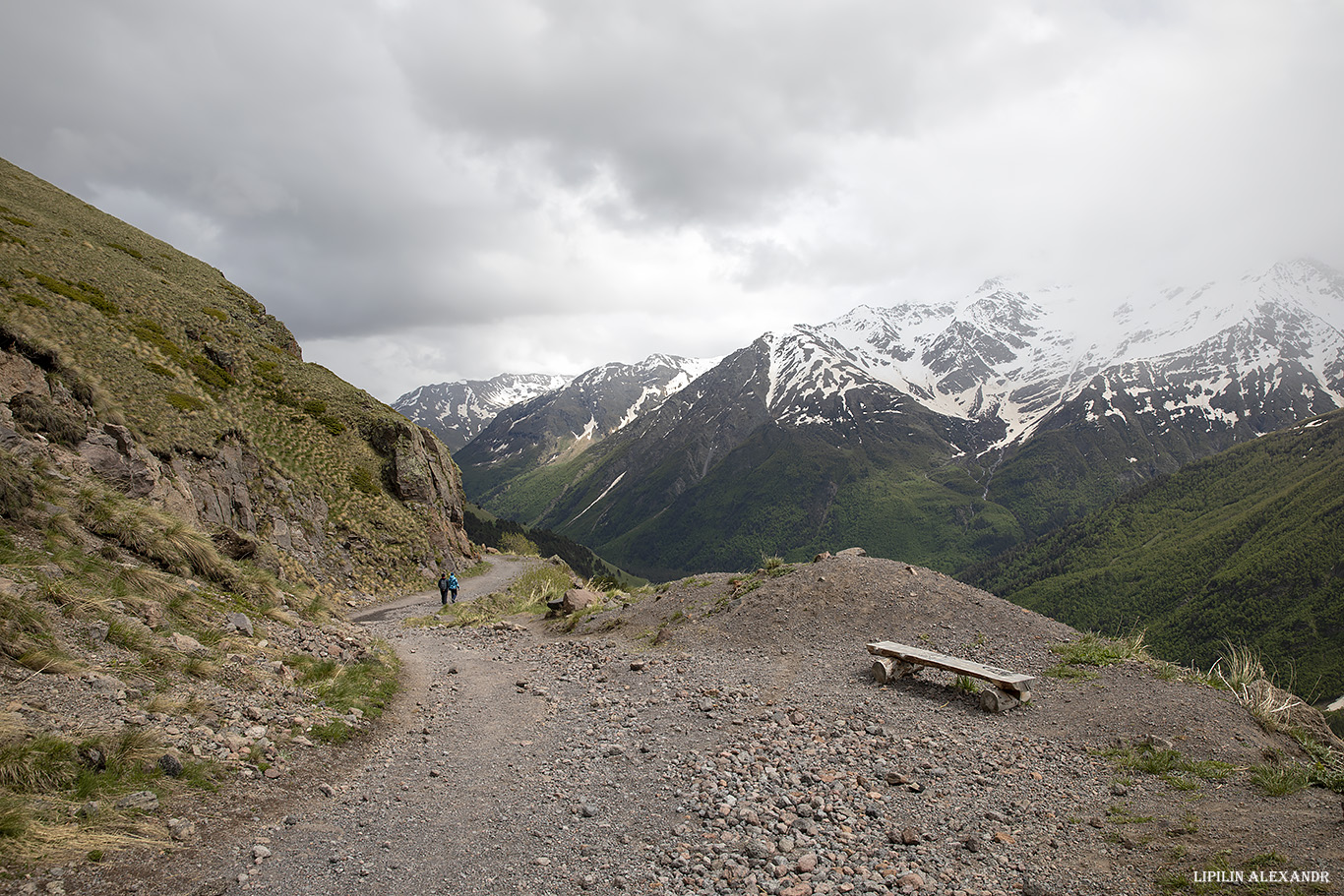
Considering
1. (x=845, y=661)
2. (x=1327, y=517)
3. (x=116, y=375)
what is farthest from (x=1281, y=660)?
(x=116, y=375)

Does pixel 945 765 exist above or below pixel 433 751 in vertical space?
above

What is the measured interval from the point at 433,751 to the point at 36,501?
1093 cm

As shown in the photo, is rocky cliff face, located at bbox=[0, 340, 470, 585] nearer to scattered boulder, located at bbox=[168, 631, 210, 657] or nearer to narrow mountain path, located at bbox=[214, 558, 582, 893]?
scattered boulder, located at bbox=[168, 631, 210, 657]

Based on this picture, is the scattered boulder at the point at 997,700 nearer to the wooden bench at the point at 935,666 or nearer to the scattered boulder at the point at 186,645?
the wooden bench at the point at 935,666

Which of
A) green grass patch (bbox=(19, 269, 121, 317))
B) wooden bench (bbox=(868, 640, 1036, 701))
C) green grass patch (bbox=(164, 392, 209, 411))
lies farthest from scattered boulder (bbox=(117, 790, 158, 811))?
green grass patch (bbox=(19, 269, 121, 317))

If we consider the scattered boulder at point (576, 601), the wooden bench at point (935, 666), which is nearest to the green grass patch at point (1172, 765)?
the wooden bench at point (935, 666)

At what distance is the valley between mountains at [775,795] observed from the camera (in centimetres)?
640

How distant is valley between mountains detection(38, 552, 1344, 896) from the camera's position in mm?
6402

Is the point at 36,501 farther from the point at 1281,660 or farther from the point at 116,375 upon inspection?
the point at 1281,660

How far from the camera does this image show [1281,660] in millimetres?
134875

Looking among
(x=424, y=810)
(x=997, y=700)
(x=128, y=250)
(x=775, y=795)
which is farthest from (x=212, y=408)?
(x=997, y=700)

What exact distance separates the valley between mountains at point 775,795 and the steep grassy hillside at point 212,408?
13561 mm

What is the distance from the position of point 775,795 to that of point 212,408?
36927mm

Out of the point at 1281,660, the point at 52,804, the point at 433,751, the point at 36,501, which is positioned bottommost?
the point at 1281,660
